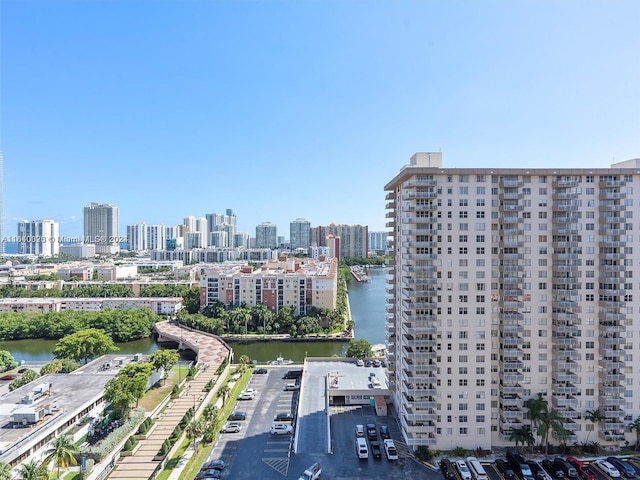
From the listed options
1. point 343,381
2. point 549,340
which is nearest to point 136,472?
point 343,381

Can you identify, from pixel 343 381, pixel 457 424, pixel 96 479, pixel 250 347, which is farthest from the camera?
pixel 250 347

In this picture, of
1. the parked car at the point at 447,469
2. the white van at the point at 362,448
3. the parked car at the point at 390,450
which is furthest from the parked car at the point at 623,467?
the white van at the point at 362,448

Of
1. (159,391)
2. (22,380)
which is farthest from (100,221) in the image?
(159,391)

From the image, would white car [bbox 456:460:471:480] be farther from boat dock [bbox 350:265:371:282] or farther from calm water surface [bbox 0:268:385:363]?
boat dock [bbox 350:265:371:282]

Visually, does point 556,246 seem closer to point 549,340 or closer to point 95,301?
point 549,340

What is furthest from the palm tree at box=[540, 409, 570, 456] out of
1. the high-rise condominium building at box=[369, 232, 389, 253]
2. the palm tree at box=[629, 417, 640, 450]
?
the high-rise condominium building at box=[369, 232, 389, 253]

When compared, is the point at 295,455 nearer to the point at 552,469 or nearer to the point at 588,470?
the point at 552,469
